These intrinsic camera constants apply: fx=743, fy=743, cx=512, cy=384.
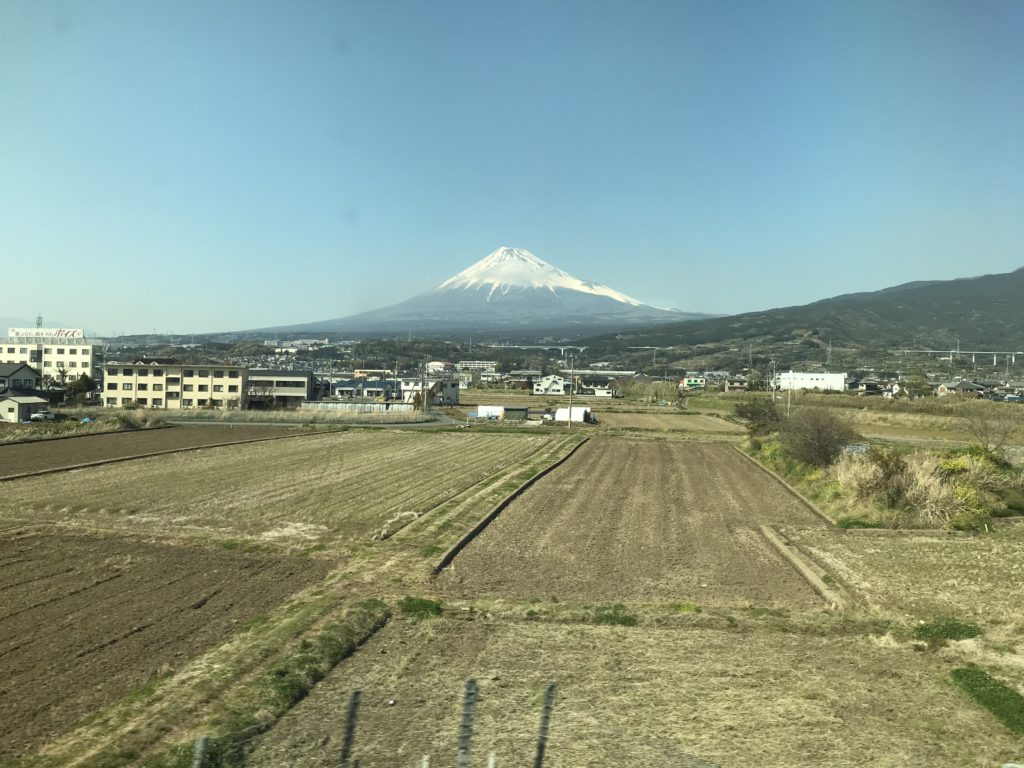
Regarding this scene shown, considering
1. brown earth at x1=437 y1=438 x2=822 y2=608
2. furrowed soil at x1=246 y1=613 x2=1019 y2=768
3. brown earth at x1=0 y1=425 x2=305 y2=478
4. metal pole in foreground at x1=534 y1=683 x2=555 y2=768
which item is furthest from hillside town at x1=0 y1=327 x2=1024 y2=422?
metal pole in foreground at x1=534 y1=683 x2=555 y2=768

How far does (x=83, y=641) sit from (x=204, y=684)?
177 cm

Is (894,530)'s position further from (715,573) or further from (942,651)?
(942,651)

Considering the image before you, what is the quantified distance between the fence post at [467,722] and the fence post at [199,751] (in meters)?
1.65

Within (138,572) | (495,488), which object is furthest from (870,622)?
(495,488)

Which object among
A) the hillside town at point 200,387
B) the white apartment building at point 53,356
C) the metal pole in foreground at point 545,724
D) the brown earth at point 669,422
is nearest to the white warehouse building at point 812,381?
the hillside town at point 200,387

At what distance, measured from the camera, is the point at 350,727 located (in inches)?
211

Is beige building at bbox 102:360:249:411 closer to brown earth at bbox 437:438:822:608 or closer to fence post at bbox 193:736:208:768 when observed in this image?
brown earth at bbox 437:438:822:608

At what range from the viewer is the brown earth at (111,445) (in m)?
19.8

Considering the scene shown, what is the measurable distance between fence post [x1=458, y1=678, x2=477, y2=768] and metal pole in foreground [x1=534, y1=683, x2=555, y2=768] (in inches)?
A: 18.8

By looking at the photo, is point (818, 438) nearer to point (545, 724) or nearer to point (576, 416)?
point (545, 724)

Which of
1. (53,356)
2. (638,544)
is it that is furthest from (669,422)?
(53,356)

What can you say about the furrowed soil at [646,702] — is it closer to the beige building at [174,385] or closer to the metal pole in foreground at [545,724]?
the metal pole in foreground at [545,724]

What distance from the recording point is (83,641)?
271 inches

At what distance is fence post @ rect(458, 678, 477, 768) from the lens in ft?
16.1
